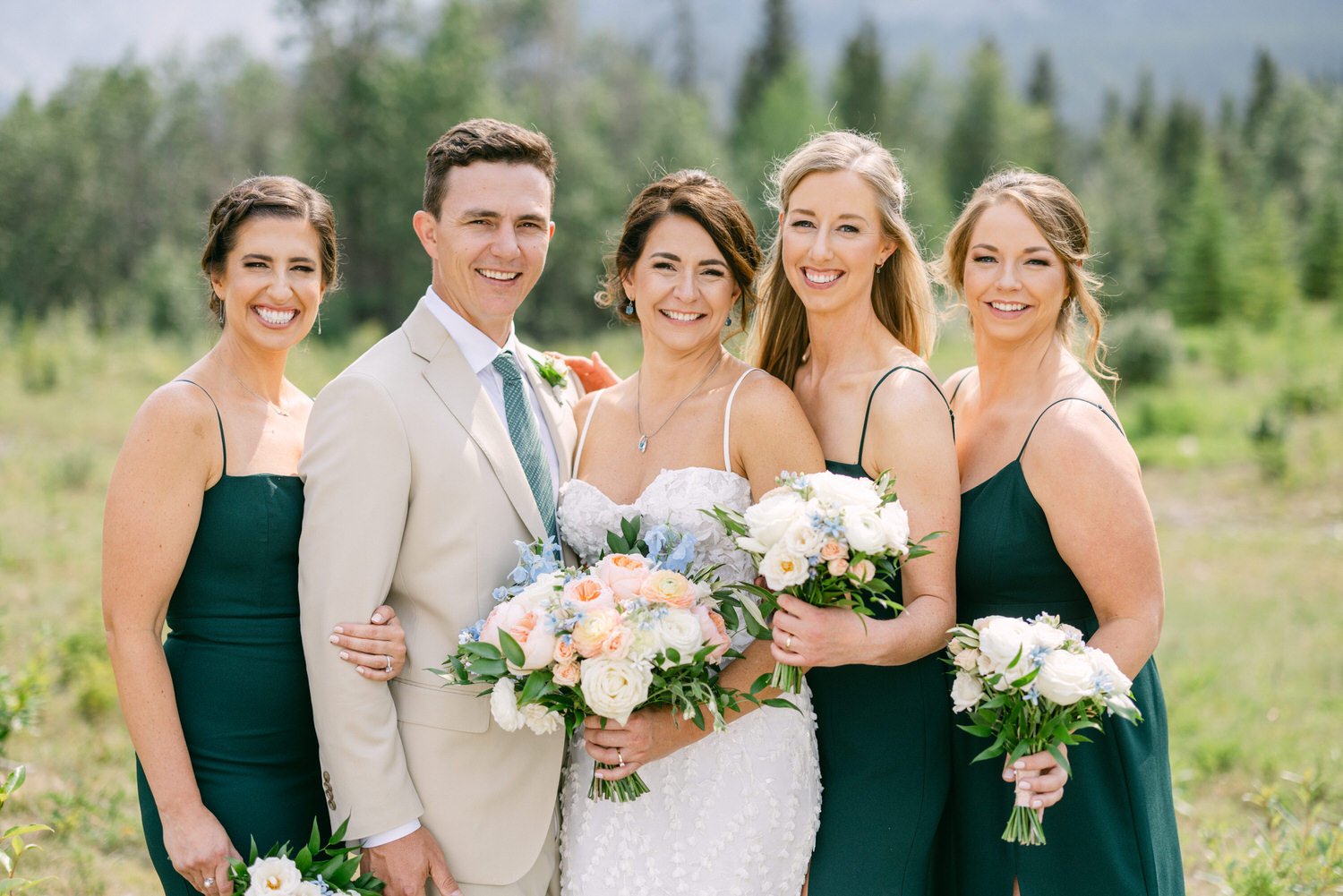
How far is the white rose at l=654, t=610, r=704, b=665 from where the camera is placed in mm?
3012

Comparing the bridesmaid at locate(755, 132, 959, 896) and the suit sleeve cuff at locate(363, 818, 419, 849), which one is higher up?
the bridesmaid at locate(755, 132, 959, 896)

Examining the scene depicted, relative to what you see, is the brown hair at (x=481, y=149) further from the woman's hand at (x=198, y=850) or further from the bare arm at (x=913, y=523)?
the woman's hand at (x=198, y=850)

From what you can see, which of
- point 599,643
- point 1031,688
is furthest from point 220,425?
point 1031,688

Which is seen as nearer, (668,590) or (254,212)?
(668,590)

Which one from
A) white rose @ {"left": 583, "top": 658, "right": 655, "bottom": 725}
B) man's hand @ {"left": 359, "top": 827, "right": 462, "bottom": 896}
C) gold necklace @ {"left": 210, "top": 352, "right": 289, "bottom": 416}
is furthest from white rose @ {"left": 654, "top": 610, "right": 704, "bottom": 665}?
gold necklace @ {"left": 210, "top": 352, "right": 289, "bottom": 416}

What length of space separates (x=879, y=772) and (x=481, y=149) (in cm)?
Result: 273

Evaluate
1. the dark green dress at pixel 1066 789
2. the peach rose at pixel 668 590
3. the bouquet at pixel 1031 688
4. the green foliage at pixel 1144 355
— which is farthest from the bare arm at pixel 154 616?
the green foliage at pixel 1144 355

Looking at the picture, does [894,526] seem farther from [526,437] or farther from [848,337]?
[526,437]

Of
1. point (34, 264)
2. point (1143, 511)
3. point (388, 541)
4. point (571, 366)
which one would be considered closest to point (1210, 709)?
point (1143, 511)

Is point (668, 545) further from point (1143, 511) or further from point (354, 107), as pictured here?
point (354, 107)

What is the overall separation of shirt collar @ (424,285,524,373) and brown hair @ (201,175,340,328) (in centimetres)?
48

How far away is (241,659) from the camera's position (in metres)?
3.49

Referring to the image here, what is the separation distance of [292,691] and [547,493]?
1.14 meters

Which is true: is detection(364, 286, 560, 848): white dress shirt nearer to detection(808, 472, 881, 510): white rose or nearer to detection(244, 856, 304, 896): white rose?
detection(808, 472, 881, 510): white rose
